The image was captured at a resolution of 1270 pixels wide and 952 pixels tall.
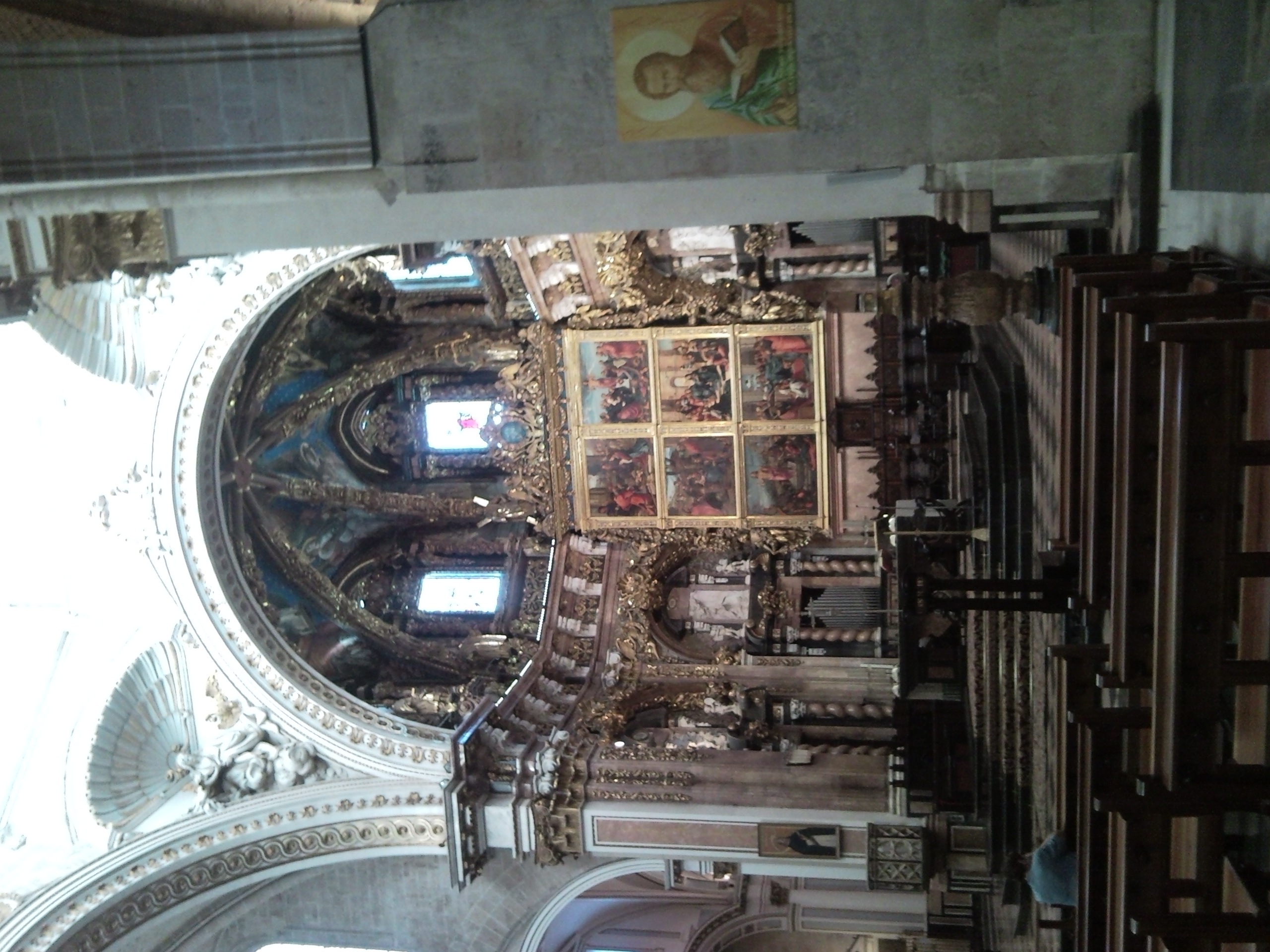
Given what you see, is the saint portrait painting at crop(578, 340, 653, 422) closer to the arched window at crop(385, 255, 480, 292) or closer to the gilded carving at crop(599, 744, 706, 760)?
the arched window at crop(385, 255, 480, 292)

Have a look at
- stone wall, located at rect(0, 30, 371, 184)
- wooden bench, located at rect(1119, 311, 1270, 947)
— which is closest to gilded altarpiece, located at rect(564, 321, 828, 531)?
stone wall, located at rect(0, 30, 371, 184)

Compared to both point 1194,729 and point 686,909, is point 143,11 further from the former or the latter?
point 686,909

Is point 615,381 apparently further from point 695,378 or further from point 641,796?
point 641,796

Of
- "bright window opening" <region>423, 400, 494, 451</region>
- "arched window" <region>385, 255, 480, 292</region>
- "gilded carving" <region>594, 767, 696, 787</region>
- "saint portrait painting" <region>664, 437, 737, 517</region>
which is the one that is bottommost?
"gilded carving" <region>594, 767, 696, 787</region>

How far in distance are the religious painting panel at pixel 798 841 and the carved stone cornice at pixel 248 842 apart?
10.6 feet

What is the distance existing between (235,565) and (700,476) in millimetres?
5387

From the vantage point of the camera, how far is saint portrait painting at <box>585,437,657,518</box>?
1325 cm

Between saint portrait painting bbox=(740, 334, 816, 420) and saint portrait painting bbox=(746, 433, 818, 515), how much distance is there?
0.30 meters

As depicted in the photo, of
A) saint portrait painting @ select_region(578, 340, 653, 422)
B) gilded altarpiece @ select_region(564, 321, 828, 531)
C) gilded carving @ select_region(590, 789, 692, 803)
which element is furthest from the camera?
saint portrait painting @ select_region(578, 340, 653, 422)

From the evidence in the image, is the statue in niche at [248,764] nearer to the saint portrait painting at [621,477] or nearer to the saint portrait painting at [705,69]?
the saint portrait painting at [621,477]

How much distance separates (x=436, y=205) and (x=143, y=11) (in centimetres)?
180

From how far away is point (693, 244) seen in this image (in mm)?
12008

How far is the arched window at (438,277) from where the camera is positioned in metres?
13.3

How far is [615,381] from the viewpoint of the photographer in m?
13.1
